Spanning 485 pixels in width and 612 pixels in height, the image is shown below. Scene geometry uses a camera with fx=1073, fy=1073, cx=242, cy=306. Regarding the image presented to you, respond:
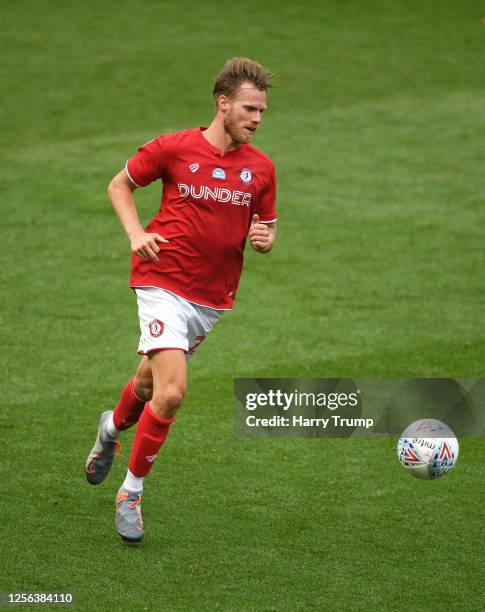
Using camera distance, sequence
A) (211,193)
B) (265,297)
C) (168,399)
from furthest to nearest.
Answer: (265,297), (211,193), (168,399)

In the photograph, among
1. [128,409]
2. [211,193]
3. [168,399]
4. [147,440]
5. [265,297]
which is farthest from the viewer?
[265,297]

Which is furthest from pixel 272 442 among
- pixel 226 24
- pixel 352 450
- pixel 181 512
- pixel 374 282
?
pixel 226 24

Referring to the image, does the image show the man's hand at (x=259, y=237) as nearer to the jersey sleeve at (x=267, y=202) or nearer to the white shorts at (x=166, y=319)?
the jersey sleeve at (x=267, y=202)

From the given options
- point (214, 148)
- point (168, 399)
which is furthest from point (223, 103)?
point (168, 399)

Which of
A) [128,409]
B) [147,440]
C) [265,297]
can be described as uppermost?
[265,297]

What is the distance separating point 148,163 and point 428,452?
6.54 feet

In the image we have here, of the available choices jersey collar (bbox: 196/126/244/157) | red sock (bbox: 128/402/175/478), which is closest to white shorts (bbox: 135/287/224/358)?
red sock (bbox: 128/402/175/478)

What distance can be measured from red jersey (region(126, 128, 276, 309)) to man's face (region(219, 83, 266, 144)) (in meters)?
0.16

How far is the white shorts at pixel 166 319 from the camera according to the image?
5.02 metres

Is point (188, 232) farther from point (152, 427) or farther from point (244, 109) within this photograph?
point (152, 427)

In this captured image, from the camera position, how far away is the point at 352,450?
6.31 meters

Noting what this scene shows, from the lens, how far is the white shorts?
16.5 ft

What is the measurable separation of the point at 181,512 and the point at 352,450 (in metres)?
1.36

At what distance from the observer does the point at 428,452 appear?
5.37m
